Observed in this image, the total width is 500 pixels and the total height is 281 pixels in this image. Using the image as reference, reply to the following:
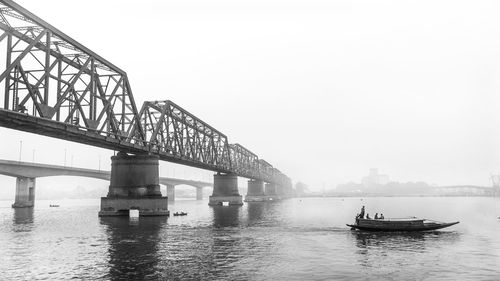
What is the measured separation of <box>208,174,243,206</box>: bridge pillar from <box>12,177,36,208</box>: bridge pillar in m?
57.6

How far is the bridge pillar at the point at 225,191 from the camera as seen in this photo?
154 m

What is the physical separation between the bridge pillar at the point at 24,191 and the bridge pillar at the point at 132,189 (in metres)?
58.4

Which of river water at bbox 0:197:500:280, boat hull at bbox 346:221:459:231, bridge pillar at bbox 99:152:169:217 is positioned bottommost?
river water at bbox 0:197:500:280

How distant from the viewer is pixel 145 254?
37438mm

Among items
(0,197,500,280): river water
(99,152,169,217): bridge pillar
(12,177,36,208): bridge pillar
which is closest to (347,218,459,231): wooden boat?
(0,197,500,280): river water

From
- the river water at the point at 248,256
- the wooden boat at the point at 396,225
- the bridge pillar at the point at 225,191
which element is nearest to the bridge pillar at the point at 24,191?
the bridge pillar at the point at 225,191

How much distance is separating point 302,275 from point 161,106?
81361 mm

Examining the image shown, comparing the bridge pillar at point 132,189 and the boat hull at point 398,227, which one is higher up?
the bridge pillar at point 132,189

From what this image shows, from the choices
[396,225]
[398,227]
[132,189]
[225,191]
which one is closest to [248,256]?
[396,225]

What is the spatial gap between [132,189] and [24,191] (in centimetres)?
6878

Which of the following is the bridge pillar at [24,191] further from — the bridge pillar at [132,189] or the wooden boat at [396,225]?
the wooden boat at [396,225]

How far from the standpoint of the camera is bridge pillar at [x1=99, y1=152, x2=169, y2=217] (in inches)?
3132

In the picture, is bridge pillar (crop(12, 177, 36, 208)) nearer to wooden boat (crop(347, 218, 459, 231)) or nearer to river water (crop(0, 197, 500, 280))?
river water (crop(0, 197, 500, 280))

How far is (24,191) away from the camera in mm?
130250
